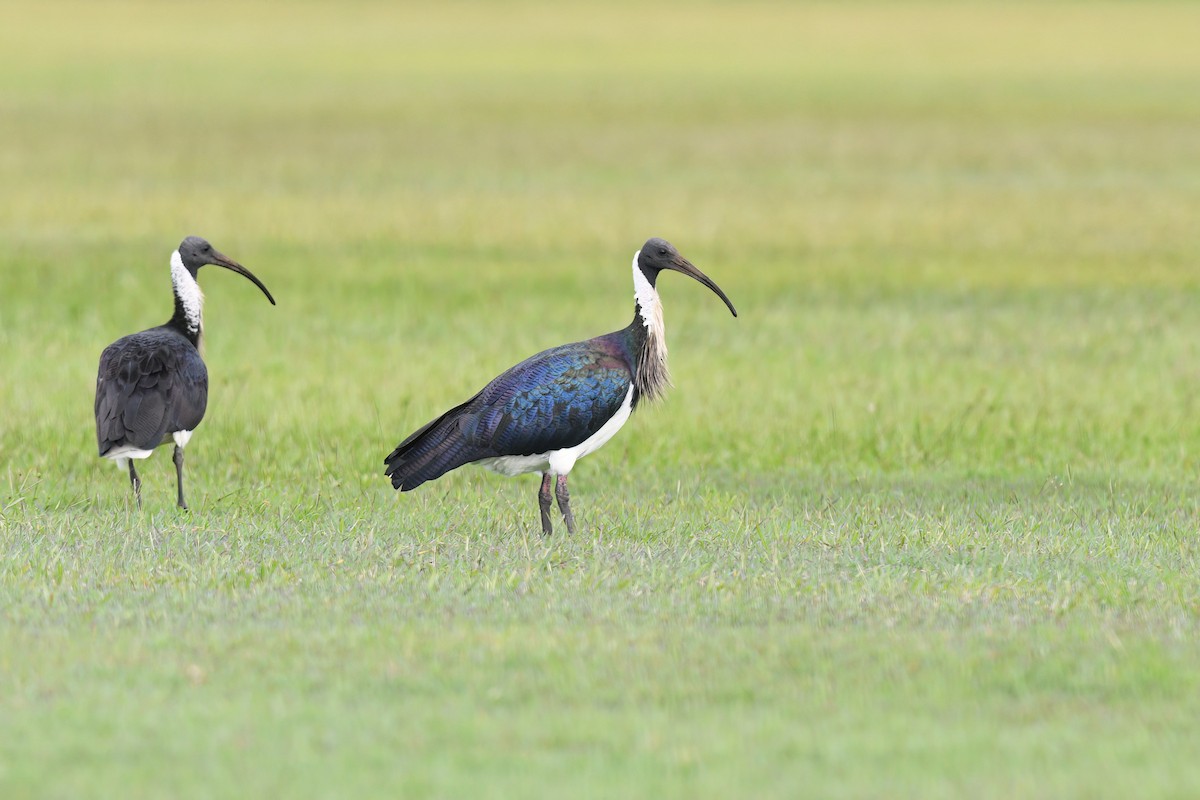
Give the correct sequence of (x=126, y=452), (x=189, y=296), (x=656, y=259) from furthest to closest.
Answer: (x=189, y=296)
(x=126, y=452)
(x=656, y=259)

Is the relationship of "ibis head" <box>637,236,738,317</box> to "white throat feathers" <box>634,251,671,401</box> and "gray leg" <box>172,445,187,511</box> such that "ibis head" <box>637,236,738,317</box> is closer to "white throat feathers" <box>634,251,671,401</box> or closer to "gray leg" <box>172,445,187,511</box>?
"white throat feathers" <box>634,251,671,401</box>

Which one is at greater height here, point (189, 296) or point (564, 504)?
point (189, 296)

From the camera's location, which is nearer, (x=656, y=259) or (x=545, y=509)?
(x=545, y=509)

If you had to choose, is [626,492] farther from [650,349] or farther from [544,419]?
[544,419]

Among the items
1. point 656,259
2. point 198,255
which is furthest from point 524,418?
point 198,255

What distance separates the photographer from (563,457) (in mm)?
11445

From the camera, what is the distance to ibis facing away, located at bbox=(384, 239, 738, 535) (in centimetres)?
1123

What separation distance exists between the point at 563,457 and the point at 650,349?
2.86 ft

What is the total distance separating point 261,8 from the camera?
102m

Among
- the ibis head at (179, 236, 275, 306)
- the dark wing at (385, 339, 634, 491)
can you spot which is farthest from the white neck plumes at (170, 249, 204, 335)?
the dark wing at (385, 339, 634, 491)

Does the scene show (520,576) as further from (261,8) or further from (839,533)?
(261,8)

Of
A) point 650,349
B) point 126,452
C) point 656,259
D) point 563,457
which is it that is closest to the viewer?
point 563,457

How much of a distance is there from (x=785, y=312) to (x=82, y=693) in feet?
54.5

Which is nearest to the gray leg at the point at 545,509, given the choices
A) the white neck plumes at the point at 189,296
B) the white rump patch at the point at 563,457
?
the white rump patch at the point at 563,457
